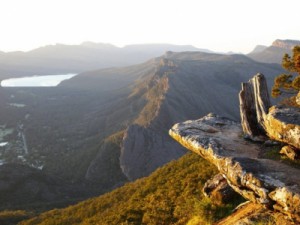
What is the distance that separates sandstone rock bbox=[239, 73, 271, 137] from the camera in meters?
20.7

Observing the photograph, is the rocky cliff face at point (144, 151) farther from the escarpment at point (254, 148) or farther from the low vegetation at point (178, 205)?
the escarpment at point (254, 148)

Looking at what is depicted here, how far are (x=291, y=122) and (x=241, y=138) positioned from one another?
4442 millimetres

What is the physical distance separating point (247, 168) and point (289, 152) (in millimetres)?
2905

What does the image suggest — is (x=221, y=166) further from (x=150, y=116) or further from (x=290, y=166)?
(x=150, y=116)

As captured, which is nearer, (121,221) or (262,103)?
(262,103)

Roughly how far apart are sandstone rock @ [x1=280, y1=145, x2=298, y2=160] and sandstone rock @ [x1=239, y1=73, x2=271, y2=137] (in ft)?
8.55

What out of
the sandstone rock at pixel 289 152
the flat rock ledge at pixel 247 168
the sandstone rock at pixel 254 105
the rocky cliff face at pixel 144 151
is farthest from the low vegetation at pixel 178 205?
the rocky cliff face at pixel 144 151

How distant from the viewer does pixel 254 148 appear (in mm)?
19781

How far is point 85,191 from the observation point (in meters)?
133

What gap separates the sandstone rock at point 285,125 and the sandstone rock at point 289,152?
79cm

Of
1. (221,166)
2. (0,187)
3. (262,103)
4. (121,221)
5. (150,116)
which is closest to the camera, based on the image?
(221,166)

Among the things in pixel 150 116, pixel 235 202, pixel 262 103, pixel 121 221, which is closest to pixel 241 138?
pixel 262 103

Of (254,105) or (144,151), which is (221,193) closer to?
(254,105)

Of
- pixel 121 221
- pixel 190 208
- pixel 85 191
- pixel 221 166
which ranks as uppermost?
pixel 221 166
